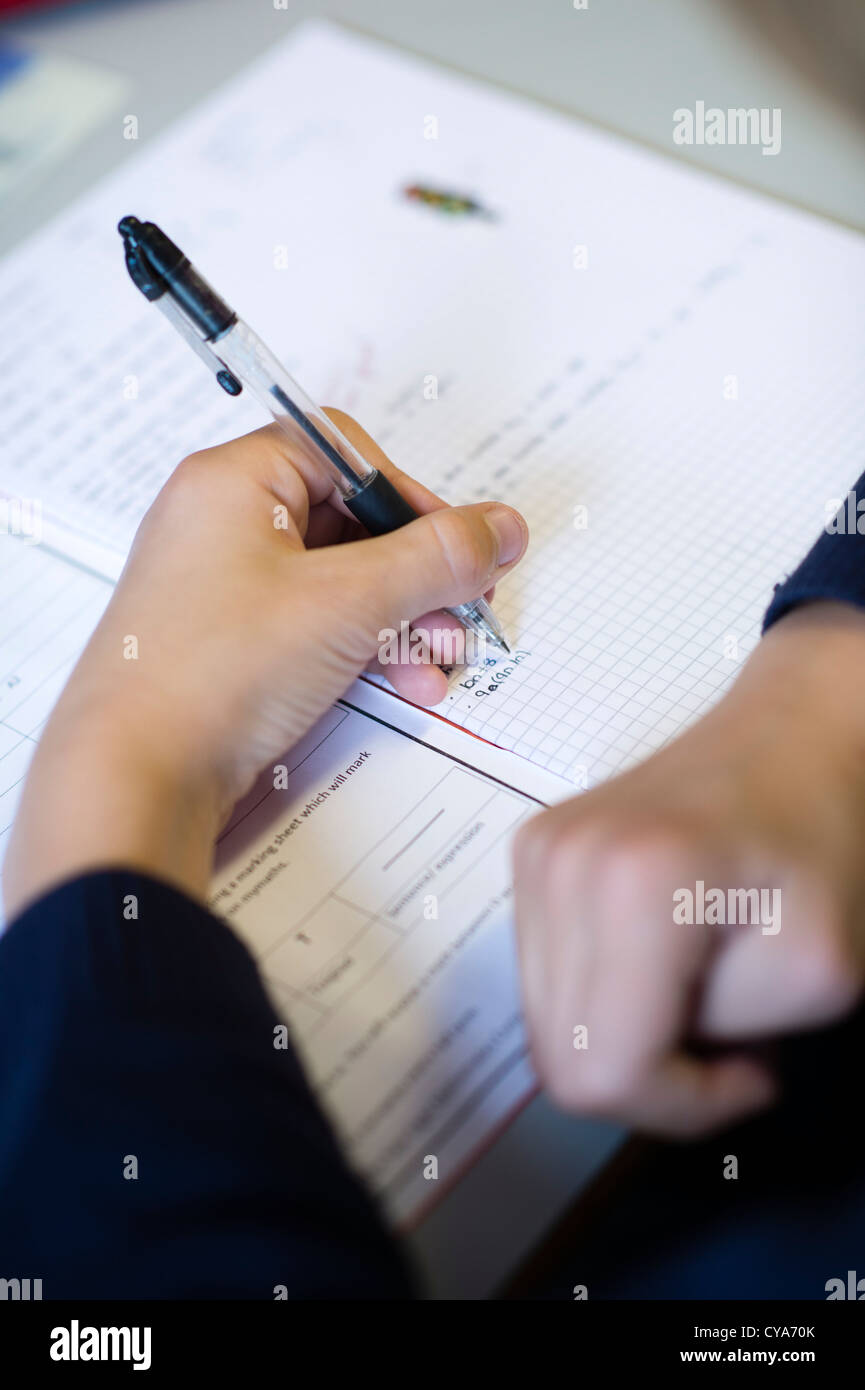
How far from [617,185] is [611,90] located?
0.49 ft

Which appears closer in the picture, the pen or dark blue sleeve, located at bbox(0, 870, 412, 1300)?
dark blue sleeve, located at bbox(0, 870, 412, 1300)

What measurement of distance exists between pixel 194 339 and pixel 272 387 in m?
0.05

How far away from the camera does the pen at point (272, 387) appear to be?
588 millimetres

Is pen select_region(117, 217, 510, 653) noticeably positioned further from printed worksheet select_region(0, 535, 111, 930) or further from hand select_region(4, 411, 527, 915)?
printed worksheet select_region(0, 535, 111, 930)

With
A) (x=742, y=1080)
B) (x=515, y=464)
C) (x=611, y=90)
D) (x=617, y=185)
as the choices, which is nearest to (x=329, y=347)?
(x=515, y=464)

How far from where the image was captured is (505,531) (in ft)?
2.17

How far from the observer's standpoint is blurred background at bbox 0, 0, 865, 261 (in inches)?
38.9

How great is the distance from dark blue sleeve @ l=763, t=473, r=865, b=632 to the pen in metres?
0.17

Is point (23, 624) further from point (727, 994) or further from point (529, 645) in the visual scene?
point (727, 994)

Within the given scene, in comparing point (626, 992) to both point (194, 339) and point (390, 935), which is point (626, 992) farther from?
point (194, 339)

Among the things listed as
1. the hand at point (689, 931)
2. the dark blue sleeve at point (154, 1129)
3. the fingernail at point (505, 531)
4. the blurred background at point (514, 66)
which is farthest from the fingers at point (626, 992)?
the blurred background at point (514, 66)

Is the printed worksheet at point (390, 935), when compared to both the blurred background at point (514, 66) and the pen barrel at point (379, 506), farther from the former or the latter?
the blurred background at point (514, 66)

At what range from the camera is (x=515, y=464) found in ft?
2.60

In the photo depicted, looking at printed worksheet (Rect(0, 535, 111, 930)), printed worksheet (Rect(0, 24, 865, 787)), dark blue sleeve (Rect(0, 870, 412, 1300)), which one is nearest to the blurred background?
printed worksheet (Rect(0, 24, 865, 787))
